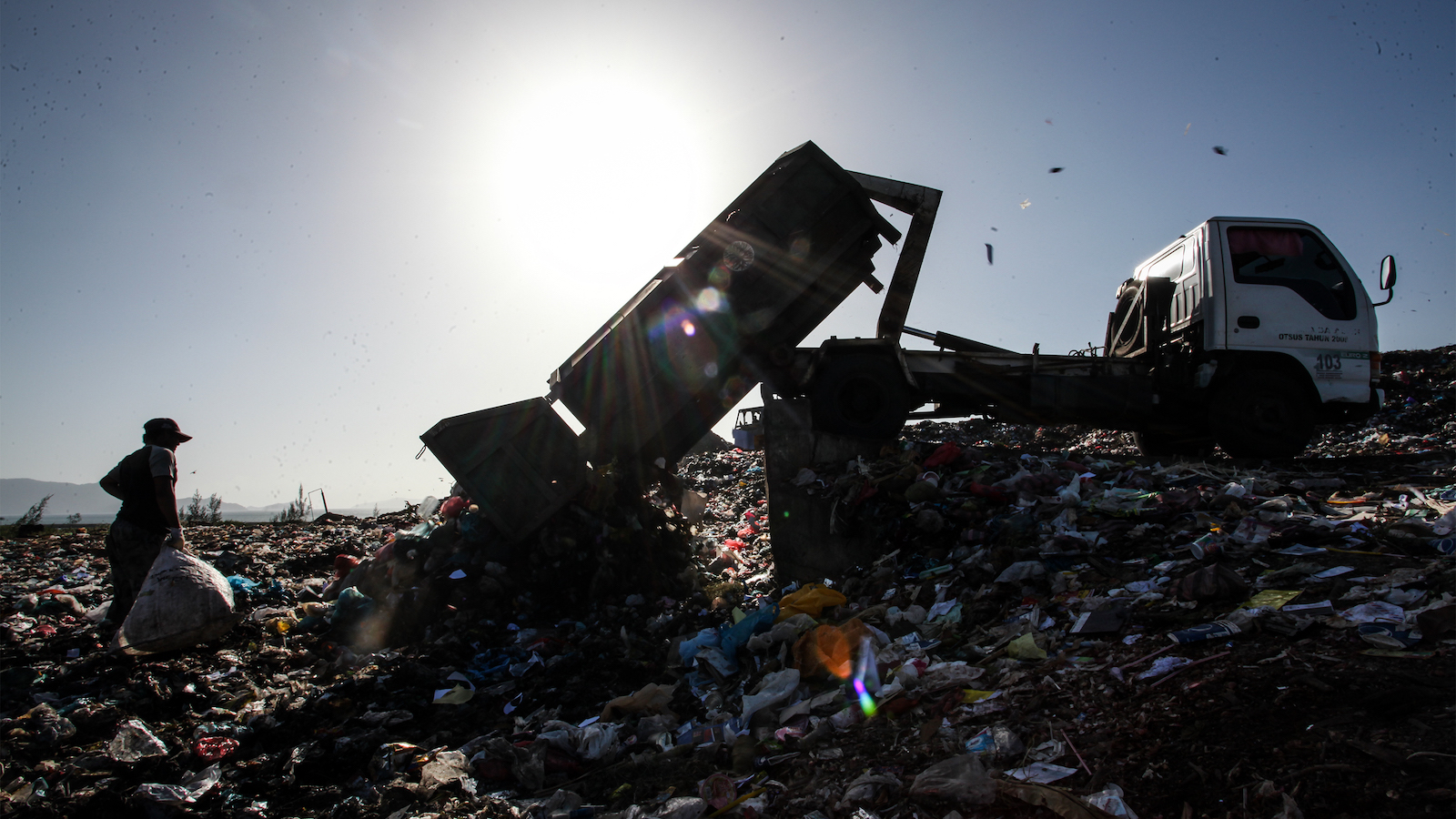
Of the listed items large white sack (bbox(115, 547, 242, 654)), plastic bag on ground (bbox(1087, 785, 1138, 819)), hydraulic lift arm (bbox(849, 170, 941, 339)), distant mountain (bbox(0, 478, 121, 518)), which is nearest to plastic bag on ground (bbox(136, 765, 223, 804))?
large white sack (bbox(115, 547, 242, 654))

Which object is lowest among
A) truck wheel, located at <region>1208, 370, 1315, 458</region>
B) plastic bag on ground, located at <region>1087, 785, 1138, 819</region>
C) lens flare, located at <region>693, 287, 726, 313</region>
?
plastic bag on ground, located at <region>1087, 785, 1138, 819</region>

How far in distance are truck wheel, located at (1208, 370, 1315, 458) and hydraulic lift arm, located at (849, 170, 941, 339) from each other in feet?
9.29

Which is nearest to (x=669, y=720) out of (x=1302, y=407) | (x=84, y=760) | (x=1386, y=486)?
(x=84, y=760)

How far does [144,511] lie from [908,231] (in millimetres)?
5878

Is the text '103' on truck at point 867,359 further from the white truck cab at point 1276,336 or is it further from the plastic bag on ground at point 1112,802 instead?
the plastic bag on ground at point 1112,802

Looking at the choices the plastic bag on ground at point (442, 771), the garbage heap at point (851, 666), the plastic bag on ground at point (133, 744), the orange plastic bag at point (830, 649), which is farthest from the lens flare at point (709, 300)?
the plastic bag on ground at point (133, 744)

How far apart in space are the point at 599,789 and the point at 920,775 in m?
1.32

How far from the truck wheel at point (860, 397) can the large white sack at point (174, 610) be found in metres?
4.39

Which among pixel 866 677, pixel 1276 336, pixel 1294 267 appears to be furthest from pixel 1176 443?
pixel 866 677

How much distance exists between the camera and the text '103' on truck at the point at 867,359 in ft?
17.2

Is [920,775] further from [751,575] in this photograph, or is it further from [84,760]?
[751,575]

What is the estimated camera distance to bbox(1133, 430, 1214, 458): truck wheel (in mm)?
6453

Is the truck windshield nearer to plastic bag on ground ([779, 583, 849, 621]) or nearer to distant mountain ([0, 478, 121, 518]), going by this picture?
plastic bag on ground ([779, 583, 849, 621])

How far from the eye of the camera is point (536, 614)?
198 inches
